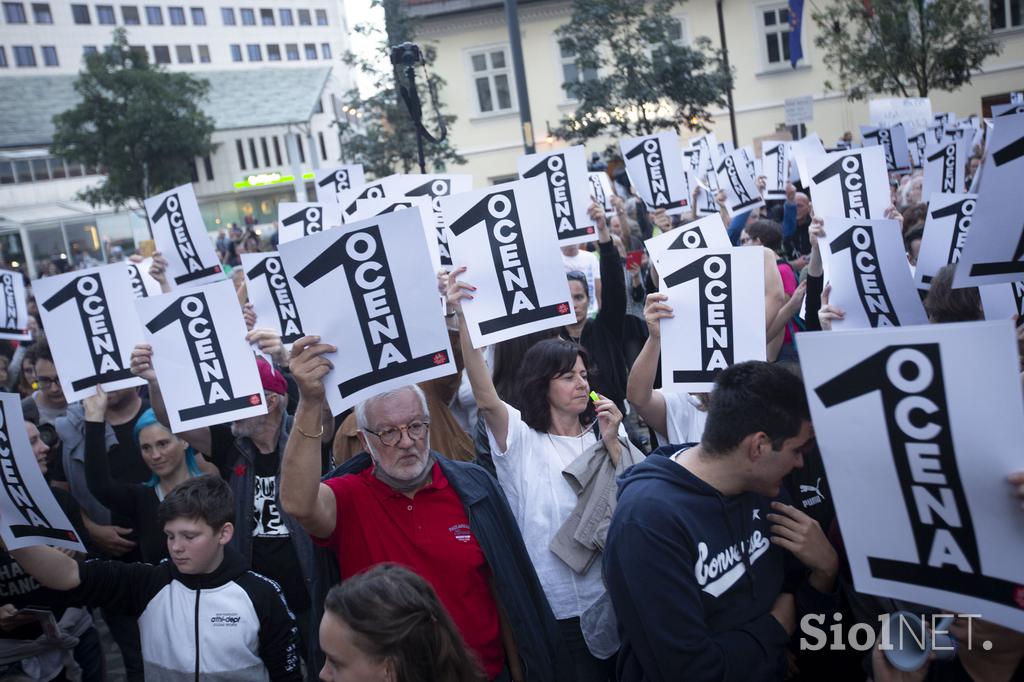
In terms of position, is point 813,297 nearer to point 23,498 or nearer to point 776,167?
point 23,498

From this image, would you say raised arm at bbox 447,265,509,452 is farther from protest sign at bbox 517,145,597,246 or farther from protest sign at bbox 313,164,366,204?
protest sign at bbox 313,164,366,204

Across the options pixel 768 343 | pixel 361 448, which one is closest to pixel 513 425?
pixel 361 448

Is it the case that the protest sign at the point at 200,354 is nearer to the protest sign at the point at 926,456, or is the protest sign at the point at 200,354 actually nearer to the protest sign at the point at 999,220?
the protest sign at the point at 926,456

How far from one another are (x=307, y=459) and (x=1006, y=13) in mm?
33839

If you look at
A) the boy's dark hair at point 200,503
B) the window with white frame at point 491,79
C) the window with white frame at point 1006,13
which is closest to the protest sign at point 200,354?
the boy's dark hair at point 200,503

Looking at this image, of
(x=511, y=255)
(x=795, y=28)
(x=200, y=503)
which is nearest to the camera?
(x=200, y=503)

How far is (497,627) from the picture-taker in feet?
10.7

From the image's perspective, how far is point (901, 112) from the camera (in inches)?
655

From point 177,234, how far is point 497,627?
5381mm

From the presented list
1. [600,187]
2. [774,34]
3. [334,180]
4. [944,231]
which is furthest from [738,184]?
[774,34]

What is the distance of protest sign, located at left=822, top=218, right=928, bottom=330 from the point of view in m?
4.45

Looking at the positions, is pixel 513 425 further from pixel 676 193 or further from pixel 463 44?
pixel 463 44

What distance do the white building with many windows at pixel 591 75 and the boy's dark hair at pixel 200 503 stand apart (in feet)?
91.6

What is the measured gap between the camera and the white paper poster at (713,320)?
3979mm
